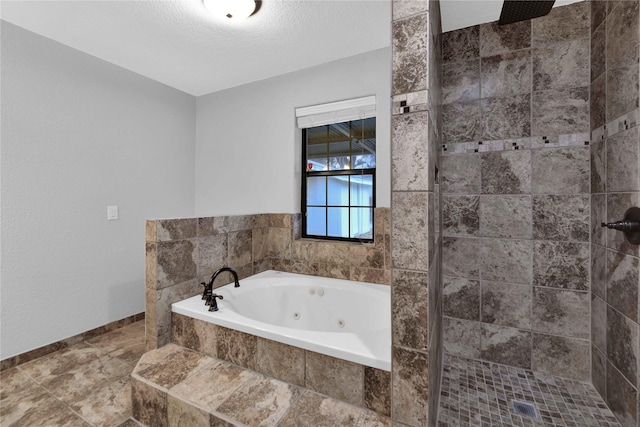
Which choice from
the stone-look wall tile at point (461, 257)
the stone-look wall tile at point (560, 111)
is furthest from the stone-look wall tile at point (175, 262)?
the stone-look wall tile at point (560, 111)

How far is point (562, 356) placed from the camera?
5.76 ft

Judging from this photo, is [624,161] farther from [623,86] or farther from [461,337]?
[461,337]

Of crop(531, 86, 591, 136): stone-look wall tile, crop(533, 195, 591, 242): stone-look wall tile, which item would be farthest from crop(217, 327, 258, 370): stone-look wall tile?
crop(531, 86, 591, 136): stone-look wall tile

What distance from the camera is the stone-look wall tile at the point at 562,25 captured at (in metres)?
1.71

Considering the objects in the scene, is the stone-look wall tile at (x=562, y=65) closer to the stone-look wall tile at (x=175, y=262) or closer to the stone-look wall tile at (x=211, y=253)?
the stone-look wall tile at (x=211, y=253)

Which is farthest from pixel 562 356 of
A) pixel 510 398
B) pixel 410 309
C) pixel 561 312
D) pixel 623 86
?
pixel 623 86

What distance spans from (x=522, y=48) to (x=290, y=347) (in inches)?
93.1

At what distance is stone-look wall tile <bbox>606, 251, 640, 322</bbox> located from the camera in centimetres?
128

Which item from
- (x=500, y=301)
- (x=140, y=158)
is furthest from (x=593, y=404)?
(x=140, y=158)

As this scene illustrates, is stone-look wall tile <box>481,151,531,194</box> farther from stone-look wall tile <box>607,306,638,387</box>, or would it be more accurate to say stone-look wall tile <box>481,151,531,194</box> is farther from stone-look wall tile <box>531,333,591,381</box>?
stone-look wall tile <box>531,333,591,381</box>

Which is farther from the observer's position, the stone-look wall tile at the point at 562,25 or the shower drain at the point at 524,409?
the stone-look wall tile at the point at 562,25

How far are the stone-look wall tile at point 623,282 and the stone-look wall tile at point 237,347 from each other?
1.84 metres

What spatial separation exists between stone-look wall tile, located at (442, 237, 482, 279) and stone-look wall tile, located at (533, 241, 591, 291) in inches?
13.3

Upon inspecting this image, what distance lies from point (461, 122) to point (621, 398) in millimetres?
1753
